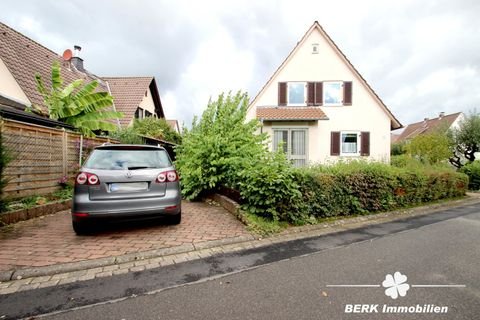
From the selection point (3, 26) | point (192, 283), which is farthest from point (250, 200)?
point (3, 26)

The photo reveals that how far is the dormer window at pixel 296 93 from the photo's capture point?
52.9ft

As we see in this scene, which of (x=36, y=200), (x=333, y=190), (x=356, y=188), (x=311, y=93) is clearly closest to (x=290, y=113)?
(x=311, y=93)

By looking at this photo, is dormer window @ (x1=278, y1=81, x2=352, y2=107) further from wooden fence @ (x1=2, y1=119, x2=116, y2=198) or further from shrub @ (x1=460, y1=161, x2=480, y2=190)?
wooden fence @ (x1=2, y1=119, x2=116, y2=198)

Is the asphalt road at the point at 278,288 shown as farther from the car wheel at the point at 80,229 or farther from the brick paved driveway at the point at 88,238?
the car wheel at the point at 80,229

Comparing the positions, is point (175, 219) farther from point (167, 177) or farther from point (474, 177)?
point (474, 177)

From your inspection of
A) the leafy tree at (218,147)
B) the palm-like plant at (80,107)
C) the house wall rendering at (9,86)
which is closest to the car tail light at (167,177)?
the leafy tree at (218,147)

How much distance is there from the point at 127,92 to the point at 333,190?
20.9 m

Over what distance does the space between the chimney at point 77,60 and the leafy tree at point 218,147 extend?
17.9m

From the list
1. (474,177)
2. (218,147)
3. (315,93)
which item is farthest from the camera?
(474,177)

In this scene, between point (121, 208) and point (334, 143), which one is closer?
point (121, 208)

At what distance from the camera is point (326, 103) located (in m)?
16.0

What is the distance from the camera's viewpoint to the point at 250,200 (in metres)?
5.45

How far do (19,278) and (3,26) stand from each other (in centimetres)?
1715

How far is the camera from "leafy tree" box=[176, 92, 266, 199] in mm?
7102
